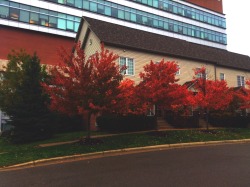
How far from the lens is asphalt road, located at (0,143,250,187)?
25.9 ft

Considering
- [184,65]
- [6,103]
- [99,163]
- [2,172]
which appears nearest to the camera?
[2,172]

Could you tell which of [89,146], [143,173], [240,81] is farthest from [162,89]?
[240,81]

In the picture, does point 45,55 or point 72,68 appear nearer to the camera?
point 72,68

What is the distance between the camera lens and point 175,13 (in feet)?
179

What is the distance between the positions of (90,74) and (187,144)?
697 centimetres

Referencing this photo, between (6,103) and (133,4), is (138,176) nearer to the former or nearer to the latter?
(6,103)

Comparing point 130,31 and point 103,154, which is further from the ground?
point 130,31

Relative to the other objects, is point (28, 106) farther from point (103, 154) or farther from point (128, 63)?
point (128, 63)

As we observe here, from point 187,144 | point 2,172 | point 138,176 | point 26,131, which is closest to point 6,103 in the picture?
point 26,131

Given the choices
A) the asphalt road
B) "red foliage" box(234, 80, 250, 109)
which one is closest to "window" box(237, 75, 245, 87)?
"red foliage" box(234, 80, 250, 109)

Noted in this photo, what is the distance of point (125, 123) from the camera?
21.9 m

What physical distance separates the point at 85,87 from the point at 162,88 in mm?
5877

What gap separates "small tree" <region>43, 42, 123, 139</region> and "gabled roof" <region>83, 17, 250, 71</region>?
889cm

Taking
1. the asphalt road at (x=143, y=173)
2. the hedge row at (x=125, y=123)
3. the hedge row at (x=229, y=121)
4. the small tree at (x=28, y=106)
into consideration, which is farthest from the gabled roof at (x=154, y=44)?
the asphalt road at (x=143, y=173)
